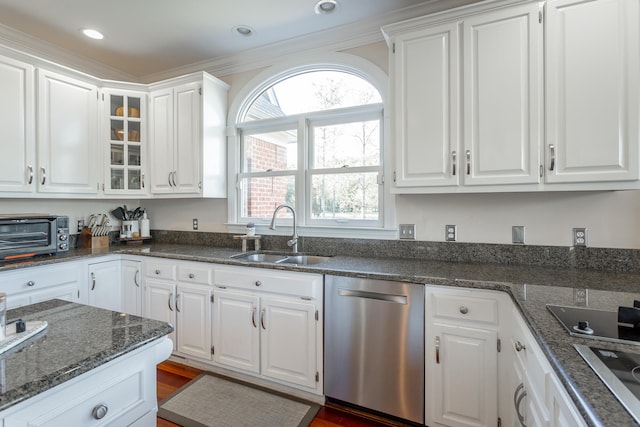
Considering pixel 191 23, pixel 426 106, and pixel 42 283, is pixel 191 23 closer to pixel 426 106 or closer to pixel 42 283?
pixel 426 106

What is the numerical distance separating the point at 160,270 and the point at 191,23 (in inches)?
79.1

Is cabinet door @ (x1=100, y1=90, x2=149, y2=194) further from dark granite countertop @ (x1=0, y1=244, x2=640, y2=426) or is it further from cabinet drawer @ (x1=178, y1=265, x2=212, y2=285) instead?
cabinet drawer @ (x1=178, y1=265, x2=212, y2=285)

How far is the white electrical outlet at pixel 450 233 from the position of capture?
228 cm

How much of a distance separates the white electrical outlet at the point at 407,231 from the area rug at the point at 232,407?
1.32m

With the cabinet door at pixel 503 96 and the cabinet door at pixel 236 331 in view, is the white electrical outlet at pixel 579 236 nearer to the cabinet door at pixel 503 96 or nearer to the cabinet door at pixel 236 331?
the cabinet door at pixel 503 96

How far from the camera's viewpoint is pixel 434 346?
175 cm

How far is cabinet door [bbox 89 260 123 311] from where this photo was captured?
104 inches

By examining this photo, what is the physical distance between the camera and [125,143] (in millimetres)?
3098

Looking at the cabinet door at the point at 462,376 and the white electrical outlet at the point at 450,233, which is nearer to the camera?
the cabinet door at the point at 462,376

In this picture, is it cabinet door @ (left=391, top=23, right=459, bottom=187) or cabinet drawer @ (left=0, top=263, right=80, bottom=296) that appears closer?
cabinet door @ (left=391, top=23, right=459, bottom=187)

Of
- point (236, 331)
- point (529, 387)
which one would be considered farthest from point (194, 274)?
point (529, 387)

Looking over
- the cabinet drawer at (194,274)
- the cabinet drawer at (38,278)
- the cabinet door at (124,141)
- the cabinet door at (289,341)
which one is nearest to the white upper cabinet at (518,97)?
the cabinet door at (289,341)

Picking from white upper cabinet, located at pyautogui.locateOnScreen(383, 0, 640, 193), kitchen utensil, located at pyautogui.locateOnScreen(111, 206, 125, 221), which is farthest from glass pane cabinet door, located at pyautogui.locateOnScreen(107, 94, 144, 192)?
white upper cabinet, located at pyautogui.locateOnScreen(383, 0, 640, 193)

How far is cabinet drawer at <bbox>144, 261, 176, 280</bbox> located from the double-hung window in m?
0.77
